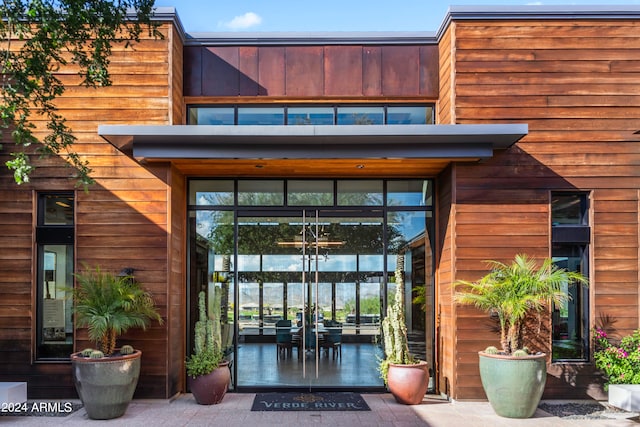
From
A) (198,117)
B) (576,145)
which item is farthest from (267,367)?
(576,145)

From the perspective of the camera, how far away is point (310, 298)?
8.62 metres

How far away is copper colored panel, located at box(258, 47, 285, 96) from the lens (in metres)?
8.59

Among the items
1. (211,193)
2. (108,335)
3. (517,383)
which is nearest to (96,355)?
(108,335)

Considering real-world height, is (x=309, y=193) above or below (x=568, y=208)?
above

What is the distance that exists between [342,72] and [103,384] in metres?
5.20

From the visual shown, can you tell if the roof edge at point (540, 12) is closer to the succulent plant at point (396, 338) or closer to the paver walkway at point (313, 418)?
the succulent plant at point (396, 338)

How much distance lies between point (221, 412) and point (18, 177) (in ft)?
11.9

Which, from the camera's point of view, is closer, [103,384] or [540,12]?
[103,384]

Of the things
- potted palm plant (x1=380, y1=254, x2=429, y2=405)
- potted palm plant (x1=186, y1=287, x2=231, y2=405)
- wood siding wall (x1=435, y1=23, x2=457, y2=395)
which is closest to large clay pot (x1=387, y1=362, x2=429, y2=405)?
potted palm plant (x1=380, y1=254, x2=429, y2=405)

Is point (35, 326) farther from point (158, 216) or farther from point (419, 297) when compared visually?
point (419, 297)

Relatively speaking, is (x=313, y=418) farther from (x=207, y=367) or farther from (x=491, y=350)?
(x=491, y=350)

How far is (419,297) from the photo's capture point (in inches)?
343

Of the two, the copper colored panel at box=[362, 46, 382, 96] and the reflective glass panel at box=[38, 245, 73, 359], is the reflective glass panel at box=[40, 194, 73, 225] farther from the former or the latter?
the copper colored panel at box=[362, 46, 382, 96]

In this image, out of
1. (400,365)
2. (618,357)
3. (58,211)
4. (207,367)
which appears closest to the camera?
(618,357)
